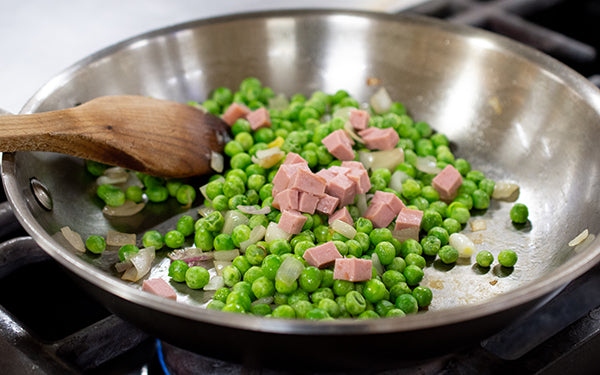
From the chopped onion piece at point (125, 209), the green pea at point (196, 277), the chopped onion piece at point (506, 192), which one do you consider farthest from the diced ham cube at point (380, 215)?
the chopped onion piece at point (125, 209)

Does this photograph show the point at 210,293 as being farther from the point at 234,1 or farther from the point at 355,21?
the point at 234,1

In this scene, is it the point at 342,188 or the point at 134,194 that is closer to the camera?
the point at 342,188

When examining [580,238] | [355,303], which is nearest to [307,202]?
[355,303]

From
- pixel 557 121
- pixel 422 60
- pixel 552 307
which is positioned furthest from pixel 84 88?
pixel 552 307

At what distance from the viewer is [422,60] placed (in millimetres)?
2311

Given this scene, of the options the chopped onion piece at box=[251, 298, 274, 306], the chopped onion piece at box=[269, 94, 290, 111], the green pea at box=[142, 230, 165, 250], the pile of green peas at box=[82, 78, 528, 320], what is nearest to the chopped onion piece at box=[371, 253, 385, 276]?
the pile of green peas at box=[82, 78, 528, 320]

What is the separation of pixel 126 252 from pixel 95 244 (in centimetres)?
10

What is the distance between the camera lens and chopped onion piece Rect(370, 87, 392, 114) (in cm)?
232

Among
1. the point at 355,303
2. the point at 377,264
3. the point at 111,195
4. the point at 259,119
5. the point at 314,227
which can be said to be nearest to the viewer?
the point at 355,303

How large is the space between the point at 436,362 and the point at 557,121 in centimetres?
100

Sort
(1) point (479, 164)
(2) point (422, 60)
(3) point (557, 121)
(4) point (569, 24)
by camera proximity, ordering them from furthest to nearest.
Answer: (4) point (569, 24)
(2) point (422, 60)
(1) point (479, 164)
(3) point (557, 121)

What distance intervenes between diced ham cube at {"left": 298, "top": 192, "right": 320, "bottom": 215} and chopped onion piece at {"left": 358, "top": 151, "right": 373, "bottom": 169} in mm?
388

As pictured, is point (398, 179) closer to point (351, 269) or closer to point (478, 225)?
point (478, 225)

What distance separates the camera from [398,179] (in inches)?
79.1
